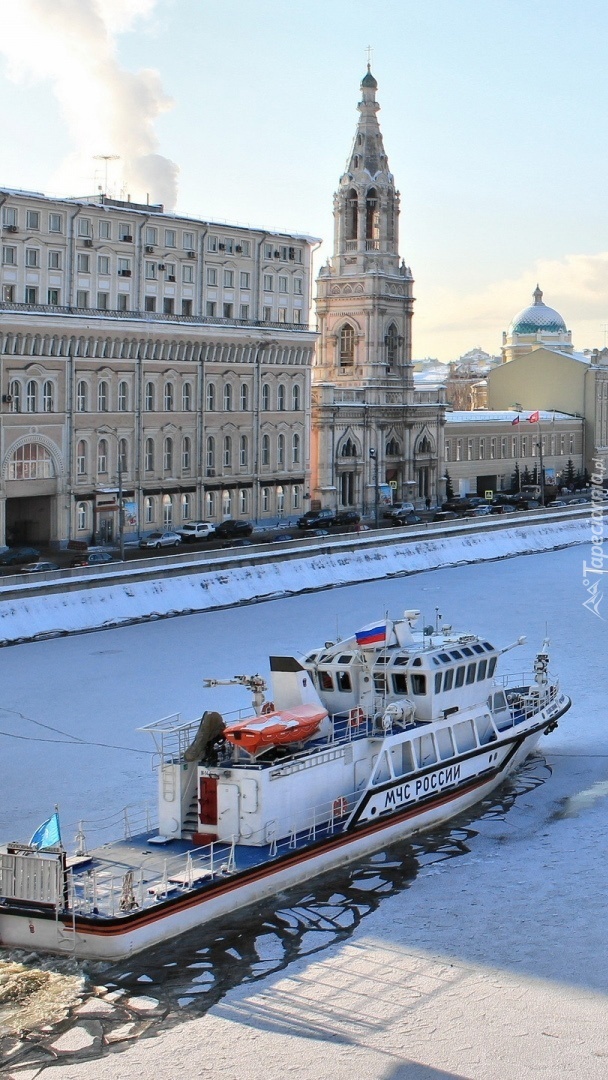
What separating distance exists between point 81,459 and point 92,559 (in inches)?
344

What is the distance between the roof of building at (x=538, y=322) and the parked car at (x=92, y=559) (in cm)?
7414

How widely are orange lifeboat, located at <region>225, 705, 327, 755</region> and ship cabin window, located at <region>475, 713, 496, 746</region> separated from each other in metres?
4.46

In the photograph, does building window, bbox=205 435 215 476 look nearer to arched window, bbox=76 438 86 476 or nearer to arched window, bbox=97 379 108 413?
arched window, bbox=97 379 108 413

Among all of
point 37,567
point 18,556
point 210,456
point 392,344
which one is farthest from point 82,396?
point 392,344

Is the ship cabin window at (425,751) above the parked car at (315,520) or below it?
below

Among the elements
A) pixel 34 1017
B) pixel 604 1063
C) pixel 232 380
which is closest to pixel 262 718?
pixel 34 1017

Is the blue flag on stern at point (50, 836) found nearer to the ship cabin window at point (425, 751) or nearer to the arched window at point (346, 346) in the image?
the ship cabin window at point (425, 751)

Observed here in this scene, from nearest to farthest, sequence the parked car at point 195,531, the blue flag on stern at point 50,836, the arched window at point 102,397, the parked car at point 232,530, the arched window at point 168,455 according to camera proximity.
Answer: the blue flag on stern at point 50,836, the arched window at point 102,397, the parked car at point 195,531, the parked car at point 232,530, the arched window at point 168,455

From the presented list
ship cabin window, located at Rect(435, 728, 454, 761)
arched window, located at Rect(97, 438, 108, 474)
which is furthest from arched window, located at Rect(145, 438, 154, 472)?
ship cabin window, located at Rect(435, 728, 454, 761)

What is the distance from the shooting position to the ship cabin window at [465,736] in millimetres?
29859

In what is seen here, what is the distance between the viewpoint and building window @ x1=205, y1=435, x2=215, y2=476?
247 feet

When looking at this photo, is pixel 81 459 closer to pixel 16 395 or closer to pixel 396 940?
pixel 16 395

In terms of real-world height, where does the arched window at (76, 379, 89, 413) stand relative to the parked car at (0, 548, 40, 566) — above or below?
above

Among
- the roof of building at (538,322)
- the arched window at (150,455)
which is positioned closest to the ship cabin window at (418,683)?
Answer: the arched window at (150,455)
